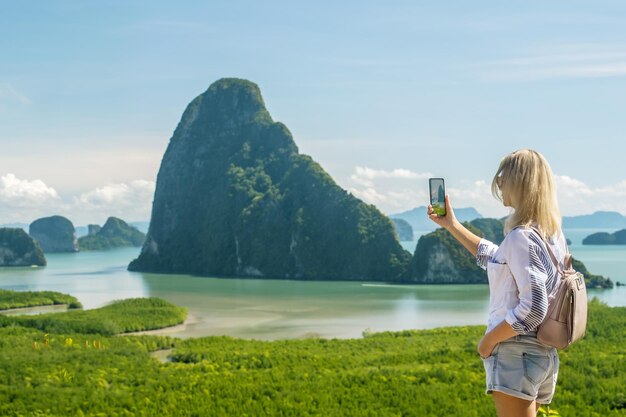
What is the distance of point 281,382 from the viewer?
40.7ft

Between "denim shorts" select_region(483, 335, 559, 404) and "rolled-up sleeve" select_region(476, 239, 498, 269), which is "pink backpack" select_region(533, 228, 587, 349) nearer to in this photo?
"denim shorts" select_region(483, 335, 559, 404)

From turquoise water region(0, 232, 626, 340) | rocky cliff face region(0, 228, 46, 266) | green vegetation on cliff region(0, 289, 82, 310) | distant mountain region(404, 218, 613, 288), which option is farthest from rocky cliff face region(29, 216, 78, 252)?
green vegetation on cliff region(0, 289, 82, 310)

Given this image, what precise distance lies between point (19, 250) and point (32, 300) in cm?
6229

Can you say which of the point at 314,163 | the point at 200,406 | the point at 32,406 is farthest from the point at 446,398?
the point at 314,163

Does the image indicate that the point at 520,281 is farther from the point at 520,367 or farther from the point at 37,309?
the point at 37,309

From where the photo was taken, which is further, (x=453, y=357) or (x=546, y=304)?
(x=453, y=357)

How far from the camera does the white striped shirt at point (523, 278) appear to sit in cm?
284

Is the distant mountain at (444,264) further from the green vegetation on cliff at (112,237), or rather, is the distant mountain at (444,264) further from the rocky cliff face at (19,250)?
the green vegetation on cliff at (112,237)

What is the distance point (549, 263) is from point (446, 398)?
27.6 ft

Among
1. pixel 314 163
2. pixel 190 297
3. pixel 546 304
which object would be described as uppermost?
pixel 314 163

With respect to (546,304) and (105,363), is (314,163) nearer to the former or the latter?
(105,363)

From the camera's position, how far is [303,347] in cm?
1997

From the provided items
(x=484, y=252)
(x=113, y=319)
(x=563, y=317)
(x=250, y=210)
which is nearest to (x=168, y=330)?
(x=113, y=319)

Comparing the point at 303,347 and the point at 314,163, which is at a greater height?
the point at 314,163
